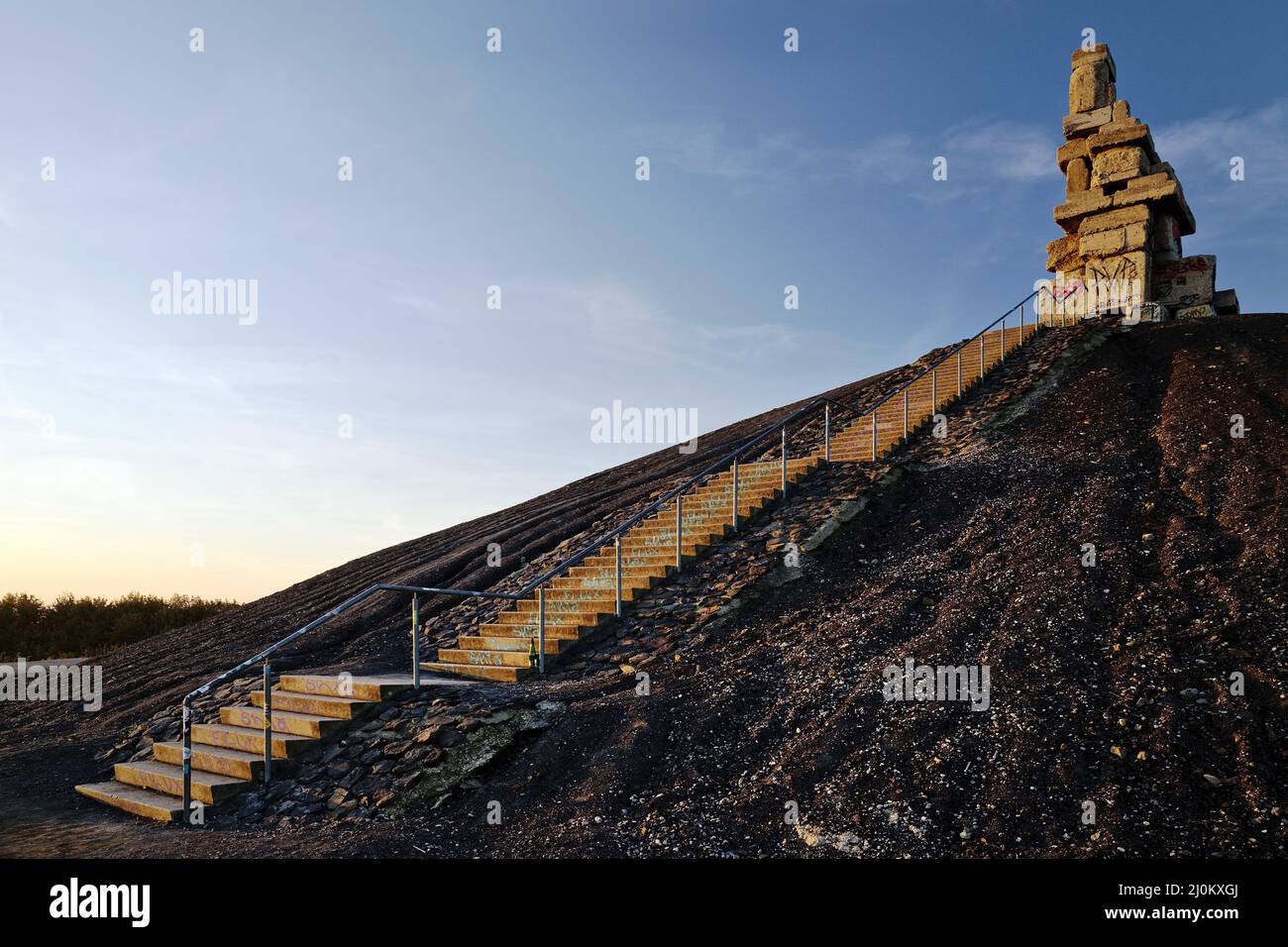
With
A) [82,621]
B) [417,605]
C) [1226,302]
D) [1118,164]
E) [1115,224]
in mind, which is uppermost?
[1118,164]

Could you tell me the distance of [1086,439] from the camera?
13.1 m

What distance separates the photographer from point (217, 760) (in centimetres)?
789

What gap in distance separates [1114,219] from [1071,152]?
2421mm

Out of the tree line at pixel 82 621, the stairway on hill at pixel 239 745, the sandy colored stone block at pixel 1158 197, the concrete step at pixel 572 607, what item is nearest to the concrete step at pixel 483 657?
the concrete step at pixel 572 607

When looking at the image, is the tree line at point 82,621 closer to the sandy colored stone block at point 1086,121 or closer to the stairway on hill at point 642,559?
the stairway on hill at point 642,559

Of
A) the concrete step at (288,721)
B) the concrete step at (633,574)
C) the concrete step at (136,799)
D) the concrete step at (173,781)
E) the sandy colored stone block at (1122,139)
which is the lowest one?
the concrete step at (136,799)

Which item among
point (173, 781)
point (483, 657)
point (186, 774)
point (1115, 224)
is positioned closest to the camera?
point (186, 774)

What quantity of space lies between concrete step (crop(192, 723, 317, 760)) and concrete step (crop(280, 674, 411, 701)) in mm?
668

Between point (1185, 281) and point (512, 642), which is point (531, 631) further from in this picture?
point (1185, 281)

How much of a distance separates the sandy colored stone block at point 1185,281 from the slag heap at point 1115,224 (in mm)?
22

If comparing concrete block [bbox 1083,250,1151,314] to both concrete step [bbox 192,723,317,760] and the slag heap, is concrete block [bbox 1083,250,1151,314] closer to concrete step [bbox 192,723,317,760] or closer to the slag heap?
the slag heap

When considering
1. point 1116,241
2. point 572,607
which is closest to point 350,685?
point 572,607

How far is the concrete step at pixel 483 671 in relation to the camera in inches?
376

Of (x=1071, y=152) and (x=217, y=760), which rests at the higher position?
(x=1071, y=152)
